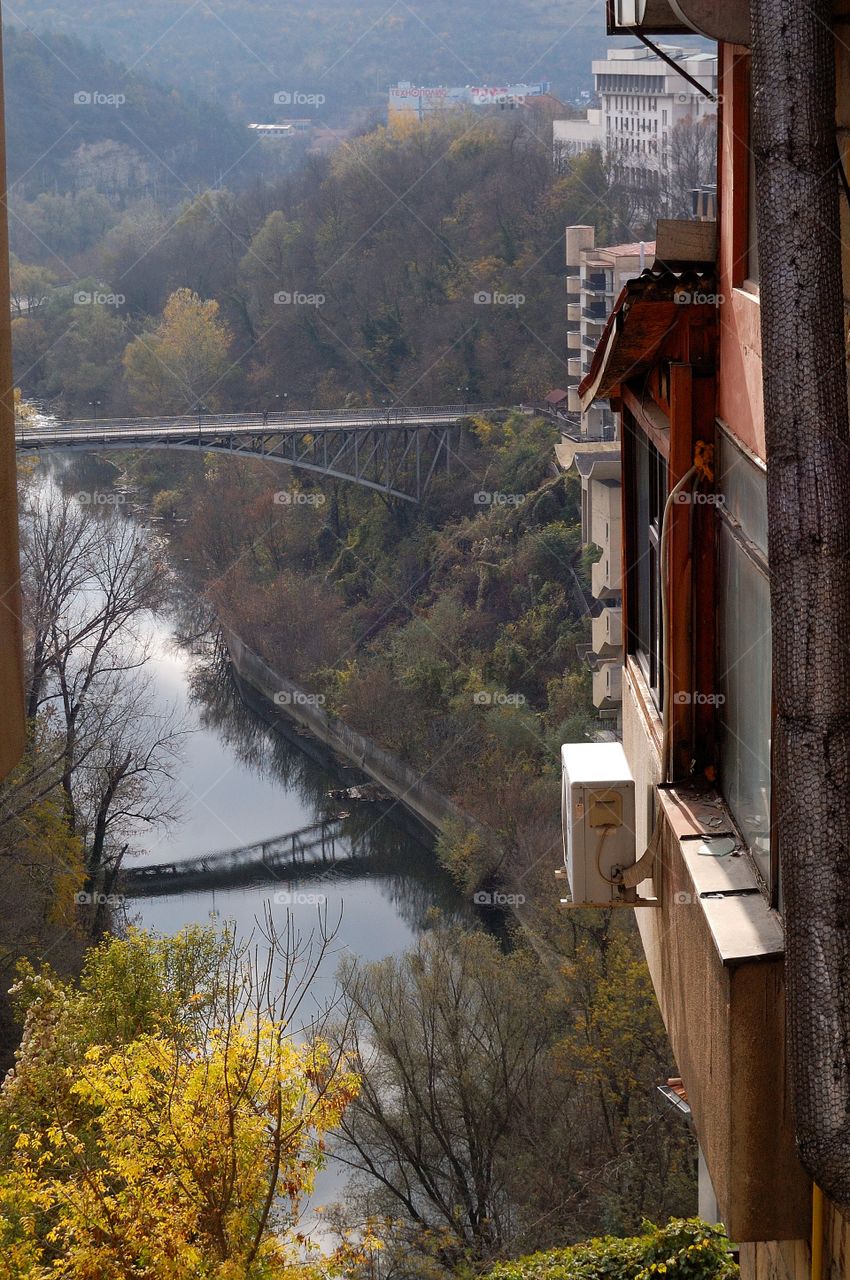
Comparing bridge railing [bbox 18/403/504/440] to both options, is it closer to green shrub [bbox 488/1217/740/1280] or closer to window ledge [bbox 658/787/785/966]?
green shrub [bbox 488/1217/740/1280]

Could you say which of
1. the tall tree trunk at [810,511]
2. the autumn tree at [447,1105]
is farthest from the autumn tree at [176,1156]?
the autumn tree at [447,1105]

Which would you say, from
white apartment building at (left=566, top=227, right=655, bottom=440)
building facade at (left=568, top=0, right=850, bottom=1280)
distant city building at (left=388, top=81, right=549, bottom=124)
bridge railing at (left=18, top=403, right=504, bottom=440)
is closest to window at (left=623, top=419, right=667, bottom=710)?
building facade at (left=568, top=0, right=850, bottom=1280)

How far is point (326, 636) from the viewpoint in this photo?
29.8 meters

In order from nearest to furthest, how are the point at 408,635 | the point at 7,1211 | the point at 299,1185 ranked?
the point at 299,1185 < the point at 7,1211 < the point at 408,635

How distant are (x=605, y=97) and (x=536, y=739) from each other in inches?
945

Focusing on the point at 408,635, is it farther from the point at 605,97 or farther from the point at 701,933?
the point at 701,933

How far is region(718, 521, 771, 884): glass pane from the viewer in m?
2.77

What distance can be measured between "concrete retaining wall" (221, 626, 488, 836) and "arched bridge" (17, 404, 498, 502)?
4.31 m

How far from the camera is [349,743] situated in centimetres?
2594

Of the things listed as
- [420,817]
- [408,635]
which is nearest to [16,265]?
[408,635]

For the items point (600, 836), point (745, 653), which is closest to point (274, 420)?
point (600, 836)

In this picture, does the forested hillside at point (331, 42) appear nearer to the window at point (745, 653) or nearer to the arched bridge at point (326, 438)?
the arched bridge at point (326, 438)

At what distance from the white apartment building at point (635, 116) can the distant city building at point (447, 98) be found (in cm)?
469

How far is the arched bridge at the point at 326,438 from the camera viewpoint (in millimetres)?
27406
